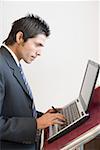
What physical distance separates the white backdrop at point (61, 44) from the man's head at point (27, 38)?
0.54 m

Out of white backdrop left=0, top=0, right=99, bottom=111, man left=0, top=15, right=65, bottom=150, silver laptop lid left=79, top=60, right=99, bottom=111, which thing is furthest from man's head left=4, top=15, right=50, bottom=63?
white backdrop left=0, top=0, right=99, bottom=111

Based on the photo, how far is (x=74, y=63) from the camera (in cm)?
180

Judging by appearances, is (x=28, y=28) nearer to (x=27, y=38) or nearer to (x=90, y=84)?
(x=27, y=38)

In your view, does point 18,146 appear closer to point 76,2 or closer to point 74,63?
point 74,63

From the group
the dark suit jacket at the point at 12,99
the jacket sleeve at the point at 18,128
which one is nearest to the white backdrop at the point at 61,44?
the dark suit jacket at the point at 12,99

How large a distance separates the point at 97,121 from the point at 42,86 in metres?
1.06

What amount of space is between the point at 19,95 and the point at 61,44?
29.8 inches

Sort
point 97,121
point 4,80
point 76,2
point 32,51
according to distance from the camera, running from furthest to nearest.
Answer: point 76,2
point 32,51
point 4,80
point 97,121

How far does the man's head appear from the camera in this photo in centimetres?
120

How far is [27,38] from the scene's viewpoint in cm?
119

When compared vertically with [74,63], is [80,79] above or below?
below

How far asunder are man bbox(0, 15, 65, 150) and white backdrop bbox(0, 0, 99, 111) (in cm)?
54

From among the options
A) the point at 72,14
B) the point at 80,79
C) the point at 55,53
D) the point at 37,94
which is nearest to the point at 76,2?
the point at 72,14

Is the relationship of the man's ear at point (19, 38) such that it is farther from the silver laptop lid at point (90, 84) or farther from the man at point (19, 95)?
the silver laptop lid at point (90, 84)
